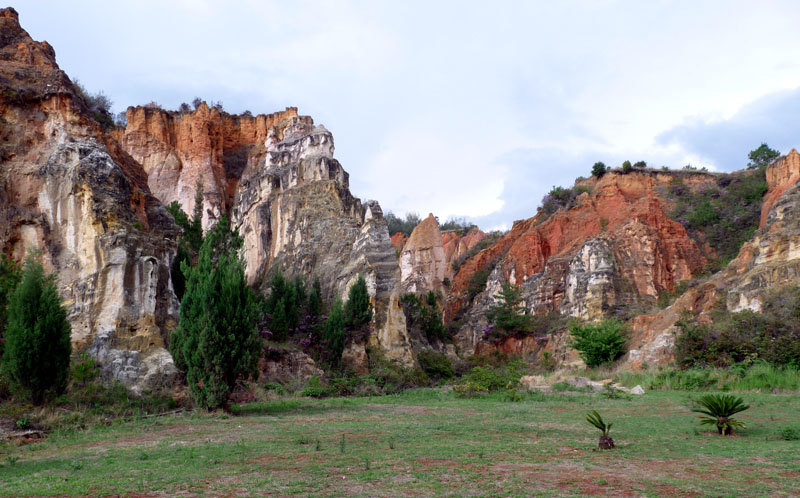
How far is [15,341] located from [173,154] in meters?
38.9

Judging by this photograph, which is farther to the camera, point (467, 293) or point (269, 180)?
point (467, 293)

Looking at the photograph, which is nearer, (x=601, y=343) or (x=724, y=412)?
(x=724, y=412)

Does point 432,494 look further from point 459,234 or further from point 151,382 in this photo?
point 459,234

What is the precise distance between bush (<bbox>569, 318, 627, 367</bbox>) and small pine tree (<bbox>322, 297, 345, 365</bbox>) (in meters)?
14.6

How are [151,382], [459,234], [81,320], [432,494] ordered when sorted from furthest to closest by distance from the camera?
[459,234], [81,320], [151,382], [432,494]

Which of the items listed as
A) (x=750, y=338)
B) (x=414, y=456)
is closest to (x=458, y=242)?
(x=750, y=338)

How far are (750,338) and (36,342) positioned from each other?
2782 cm

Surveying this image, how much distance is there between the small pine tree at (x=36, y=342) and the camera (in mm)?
16484

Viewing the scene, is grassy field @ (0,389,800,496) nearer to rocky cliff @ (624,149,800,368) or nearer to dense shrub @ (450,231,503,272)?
rocky cliff @ (624,149,800,368)

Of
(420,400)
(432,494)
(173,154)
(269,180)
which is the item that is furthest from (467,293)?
(432,494)

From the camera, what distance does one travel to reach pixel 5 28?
30.8 meters

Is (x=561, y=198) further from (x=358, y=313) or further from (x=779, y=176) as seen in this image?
(x=358, y=313)

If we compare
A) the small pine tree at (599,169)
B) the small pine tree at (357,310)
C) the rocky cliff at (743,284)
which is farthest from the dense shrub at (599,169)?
the small pine tree at (357,310)

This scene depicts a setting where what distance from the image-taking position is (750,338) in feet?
91.1
